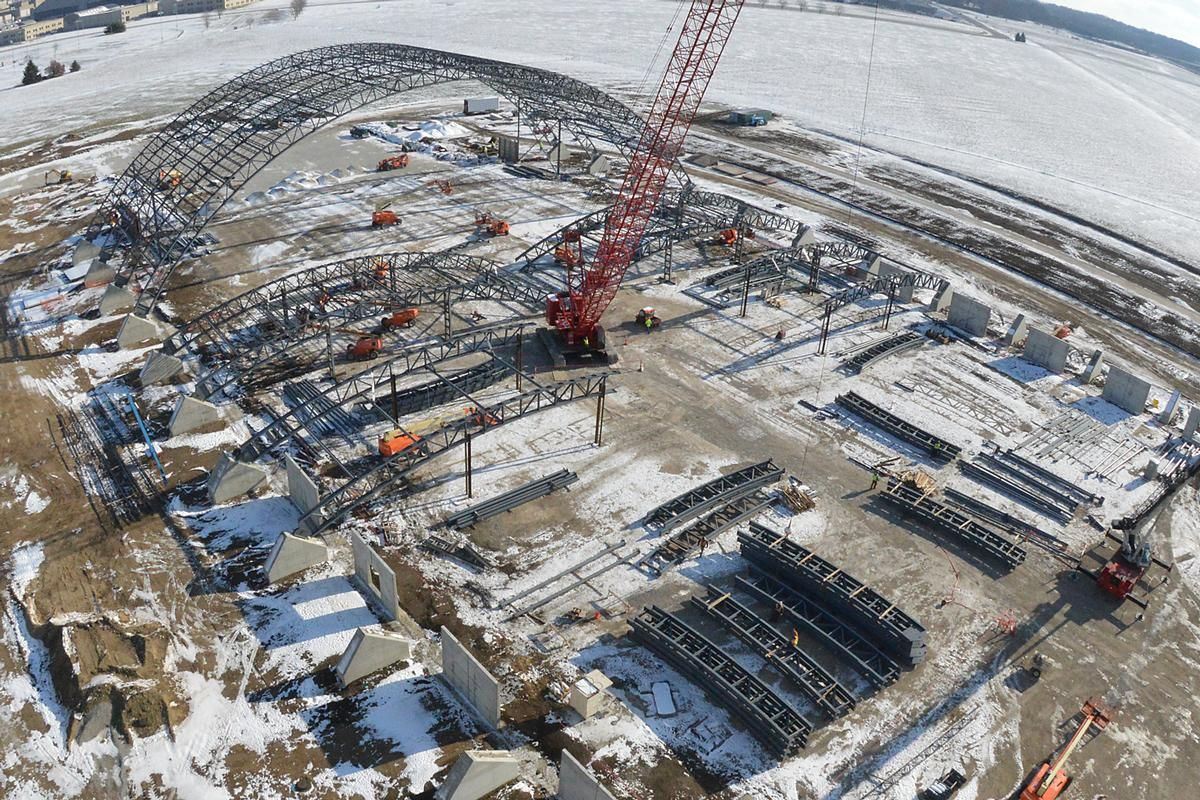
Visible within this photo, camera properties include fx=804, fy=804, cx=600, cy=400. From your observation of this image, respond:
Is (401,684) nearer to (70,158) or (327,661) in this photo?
(327,661)

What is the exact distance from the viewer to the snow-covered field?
8250cm

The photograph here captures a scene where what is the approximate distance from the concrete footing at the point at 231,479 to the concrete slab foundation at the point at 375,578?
6433 millimetres

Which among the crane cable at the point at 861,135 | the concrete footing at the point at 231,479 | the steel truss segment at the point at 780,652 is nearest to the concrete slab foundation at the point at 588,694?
the steel truss segment at the point at 780,652

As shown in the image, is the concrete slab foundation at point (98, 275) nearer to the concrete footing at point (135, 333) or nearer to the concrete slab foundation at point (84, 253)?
the concrete slab foundation at point (84, 253)

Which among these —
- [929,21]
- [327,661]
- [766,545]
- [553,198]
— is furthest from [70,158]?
[929,21]

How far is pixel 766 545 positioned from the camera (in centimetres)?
2964

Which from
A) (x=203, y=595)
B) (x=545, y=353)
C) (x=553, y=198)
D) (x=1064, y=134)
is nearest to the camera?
(x=203, y=595)

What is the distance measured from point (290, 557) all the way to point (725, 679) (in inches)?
616

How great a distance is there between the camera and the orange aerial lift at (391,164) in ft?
230

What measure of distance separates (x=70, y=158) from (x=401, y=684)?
231ft

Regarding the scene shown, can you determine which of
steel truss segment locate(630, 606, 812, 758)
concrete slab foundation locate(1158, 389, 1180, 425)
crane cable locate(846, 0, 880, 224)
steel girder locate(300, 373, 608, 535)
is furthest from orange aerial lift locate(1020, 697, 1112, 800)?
crane cable locate(846, 0, 880, 224)

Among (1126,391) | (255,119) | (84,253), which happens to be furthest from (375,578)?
(84,253)

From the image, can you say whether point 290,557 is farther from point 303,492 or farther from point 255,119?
point 255,119

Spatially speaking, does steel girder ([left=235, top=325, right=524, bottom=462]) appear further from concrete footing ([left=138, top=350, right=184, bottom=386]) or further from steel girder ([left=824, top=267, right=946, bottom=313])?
steel girder ([left=824, top=267, right=946, bottom=313])
